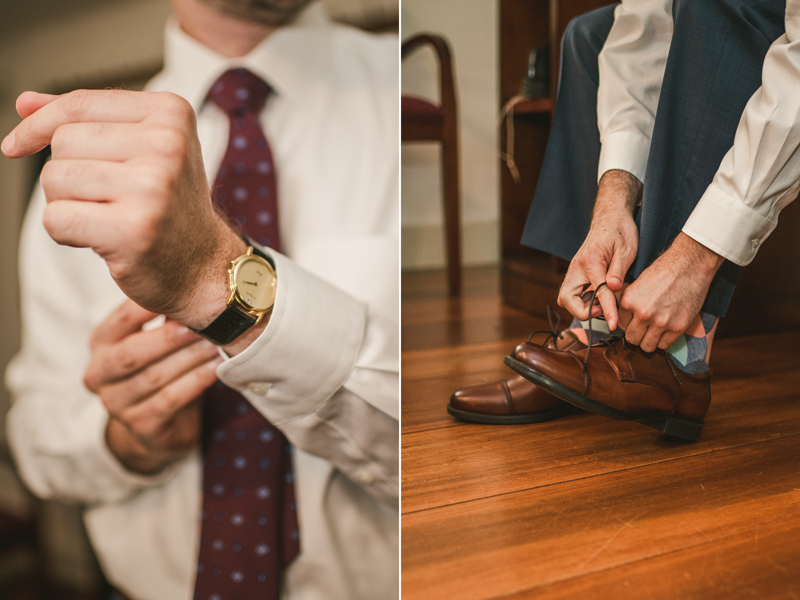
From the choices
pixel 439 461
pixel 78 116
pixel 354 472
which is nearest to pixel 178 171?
pixel 78 116

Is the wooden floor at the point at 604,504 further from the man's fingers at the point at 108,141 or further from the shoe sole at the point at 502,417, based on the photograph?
the man's fingers at the point at 108,141

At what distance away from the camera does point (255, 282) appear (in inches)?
14.9

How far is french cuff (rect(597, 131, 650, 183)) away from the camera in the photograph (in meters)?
0.74

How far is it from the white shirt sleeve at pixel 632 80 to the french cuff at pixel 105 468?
64cm

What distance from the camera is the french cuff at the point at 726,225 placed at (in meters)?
0.60

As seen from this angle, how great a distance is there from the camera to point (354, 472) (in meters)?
0.46

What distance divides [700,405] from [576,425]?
0.46 feet

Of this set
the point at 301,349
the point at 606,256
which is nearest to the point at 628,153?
the point at 606,256

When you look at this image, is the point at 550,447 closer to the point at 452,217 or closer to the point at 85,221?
the point at 85,221

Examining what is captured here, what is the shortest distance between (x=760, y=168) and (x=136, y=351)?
60 cm

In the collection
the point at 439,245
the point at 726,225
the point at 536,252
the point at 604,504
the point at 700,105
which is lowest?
the point at 439,245

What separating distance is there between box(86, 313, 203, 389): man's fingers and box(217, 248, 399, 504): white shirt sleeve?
0.05 meters

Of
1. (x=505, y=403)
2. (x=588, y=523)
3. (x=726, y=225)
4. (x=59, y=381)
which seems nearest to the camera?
(x=59, y=381)

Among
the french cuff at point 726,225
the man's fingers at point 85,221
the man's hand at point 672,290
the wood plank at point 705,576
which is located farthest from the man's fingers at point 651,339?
the man's fingers at point 85,221
